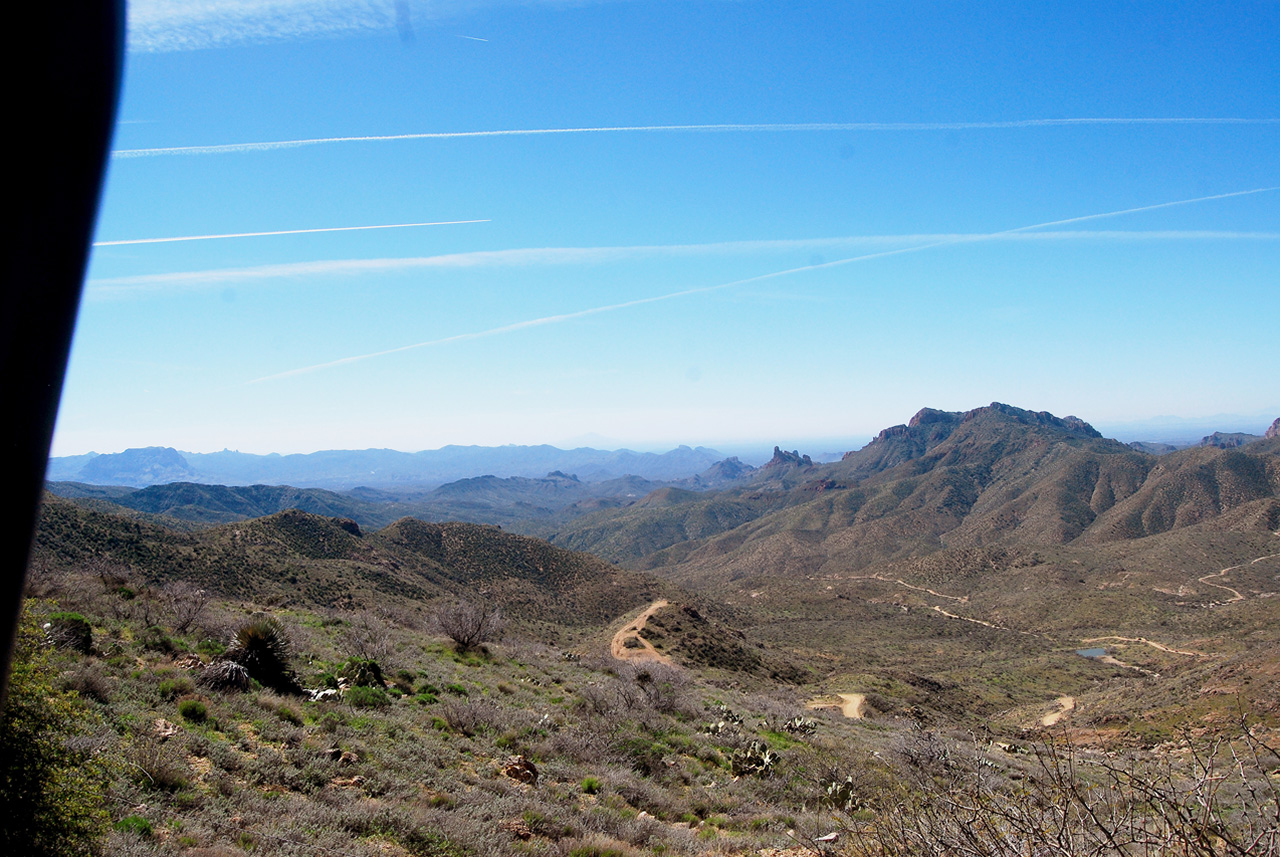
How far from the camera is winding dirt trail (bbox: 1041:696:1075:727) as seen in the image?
29500mm

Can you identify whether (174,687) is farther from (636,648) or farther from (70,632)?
(636,648)

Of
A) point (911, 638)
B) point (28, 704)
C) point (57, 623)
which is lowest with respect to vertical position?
point (911, 638)

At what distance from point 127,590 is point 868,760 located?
65.0 feet

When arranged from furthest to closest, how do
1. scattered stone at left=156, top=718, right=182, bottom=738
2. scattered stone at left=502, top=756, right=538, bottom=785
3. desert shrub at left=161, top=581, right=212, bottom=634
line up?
desert shrub at left=161, top=581, right=212, bottom=634 → scattered stone at left=502, top=756, right=538, bottom=785 → scattered stone at left=156, top=718, right=182, bottom=738

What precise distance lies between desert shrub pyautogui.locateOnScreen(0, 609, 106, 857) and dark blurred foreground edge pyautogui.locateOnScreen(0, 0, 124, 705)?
432mm

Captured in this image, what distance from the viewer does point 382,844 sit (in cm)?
598

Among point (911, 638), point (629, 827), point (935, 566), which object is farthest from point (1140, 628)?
point (629, 827)

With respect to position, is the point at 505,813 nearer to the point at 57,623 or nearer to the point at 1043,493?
the point at 57,623

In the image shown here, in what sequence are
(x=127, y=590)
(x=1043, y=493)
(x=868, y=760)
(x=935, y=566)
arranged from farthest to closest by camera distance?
(x=1043, y=493) → (x=935, y=566) → (x=127, y=590) → (x=868, y=760)

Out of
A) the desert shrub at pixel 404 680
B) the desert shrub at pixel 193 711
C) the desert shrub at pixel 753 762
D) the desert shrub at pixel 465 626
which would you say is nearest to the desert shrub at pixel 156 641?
the desert shrub at pixel 193 711

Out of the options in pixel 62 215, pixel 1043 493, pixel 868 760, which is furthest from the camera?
pixel 1043 493

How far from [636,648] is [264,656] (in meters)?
27.8

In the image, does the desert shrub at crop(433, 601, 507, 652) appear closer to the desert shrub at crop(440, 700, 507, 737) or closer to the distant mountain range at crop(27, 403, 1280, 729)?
the desert shrub at crop(440, 700, 507, 737)

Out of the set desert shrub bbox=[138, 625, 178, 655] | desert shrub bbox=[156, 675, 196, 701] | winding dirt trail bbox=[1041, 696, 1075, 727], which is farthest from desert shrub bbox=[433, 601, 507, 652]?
winding dirt trail bbox=[1041, 696, 1075, 727]
